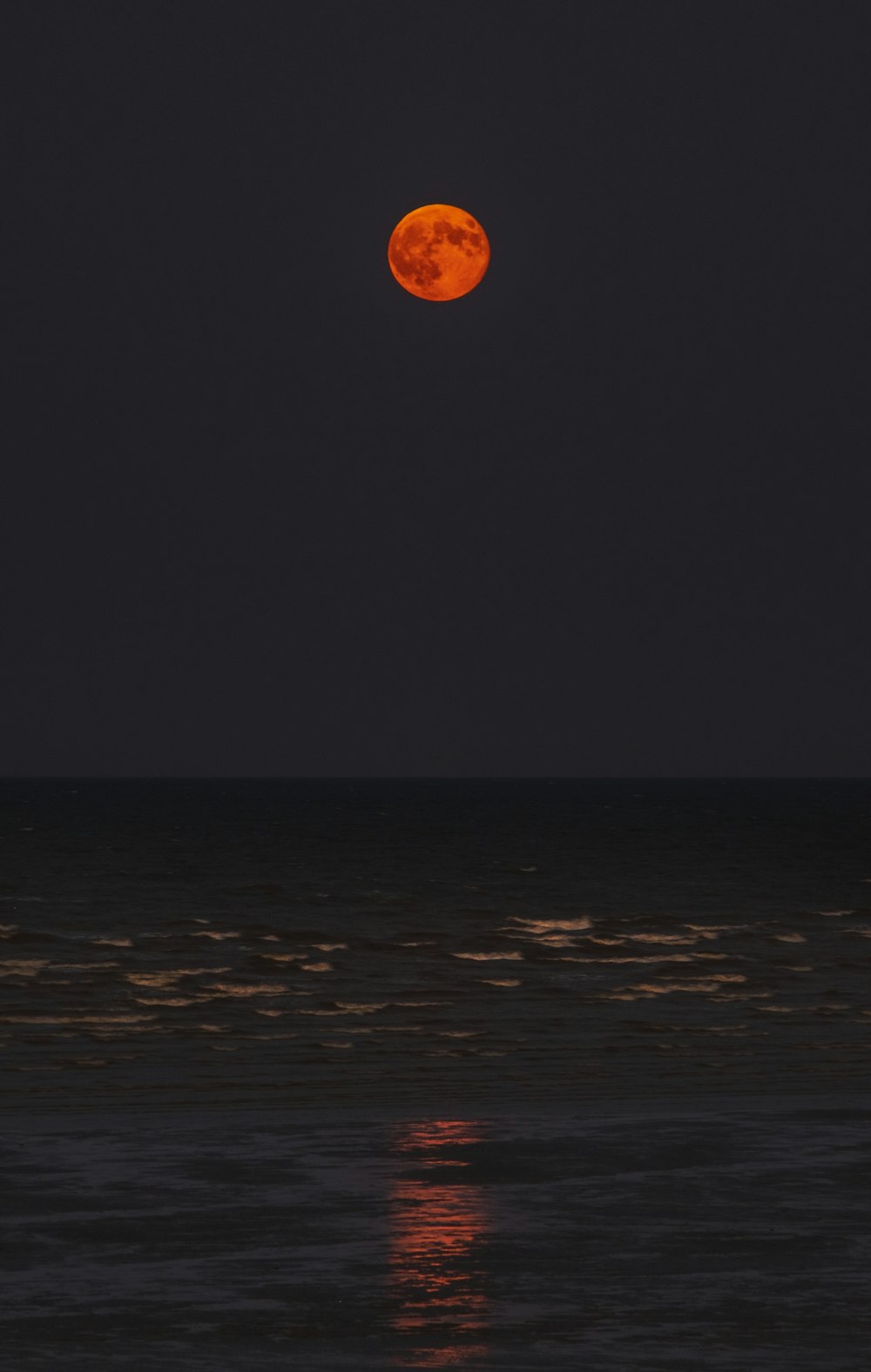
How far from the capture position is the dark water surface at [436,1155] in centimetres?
1100

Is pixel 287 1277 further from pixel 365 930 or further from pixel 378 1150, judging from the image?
pixel 365 930

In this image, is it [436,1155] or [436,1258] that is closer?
[436,1258]

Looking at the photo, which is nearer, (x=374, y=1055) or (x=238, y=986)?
(x=374, y=1055)

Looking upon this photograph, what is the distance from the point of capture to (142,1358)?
10367 millimetres

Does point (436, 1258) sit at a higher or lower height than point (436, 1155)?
higher

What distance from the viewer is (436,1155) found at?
16078 mm

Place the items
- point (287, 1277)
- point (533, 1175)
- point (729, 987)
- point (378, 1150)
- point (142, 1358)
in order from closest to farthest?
point (142, 1358) → point (287, 1277) → point (533, 1175) → point (378, 1150) → point (729, 987)

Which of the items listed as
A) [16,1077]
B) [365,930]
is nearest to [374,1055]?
[16,1077]

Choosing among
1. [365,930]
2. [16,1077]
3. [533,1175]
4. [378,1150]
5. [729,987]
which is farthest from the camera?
[365,930]

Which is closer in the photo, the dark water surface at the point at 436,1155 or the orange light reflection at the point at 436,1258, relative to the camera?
the orange light reflection at the point at 436,1258

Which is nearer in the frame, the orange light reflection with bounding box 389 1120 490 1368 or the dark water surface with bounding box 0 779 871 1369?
the orange light reflection with bounding box 389 1120 490 1368

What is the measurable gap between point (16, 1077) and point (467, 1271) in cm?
1212

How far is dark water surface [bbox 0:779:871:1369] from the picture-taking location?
11.0 meters

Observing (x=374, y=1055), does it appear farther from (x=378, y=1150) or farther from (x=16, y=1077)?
(x=378, y=1150)
